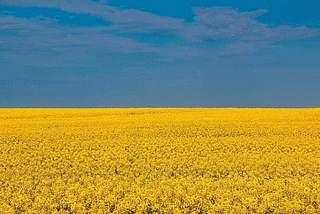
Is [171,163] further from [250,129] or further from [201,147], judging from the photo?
[250,129]

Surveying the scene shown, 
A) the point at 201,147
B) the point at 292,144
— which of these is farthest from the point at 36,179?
the point at 292,144

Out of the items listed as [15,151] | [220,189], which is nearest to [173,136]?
[15,151]

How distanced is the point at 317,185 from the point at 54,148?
12.8 meters

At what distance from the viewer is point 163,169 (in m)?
14.8

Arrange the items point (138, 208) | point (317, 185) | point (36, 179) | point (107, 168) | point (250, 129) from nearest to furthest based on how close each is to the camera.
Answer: point (138, 208) < point (317, 185) < point (36, 179) < point (107, 168) < point (250, 129)

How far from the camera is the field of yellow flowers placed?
9.97 m

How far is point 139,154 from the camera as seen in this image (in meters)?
17.5

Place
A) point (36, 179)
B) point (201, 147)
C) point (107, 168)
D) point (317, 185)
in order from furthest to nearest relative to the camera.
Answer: point (201, 147), point (107, 168), point (36, 179), point (317, 185)

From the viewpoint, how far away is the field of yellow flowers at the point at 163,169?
32.7 ft

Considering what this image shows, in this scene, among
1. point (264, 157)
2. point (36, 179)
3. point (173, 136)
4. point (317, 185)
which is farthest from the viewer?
point (173, 136)

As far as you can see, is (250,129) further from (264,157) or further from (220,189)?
(220,189)

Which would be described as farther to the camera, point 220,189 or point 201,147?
point 201,147

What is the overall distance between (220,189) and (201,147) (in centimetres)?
814

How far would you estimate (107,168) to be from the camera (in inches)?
604
